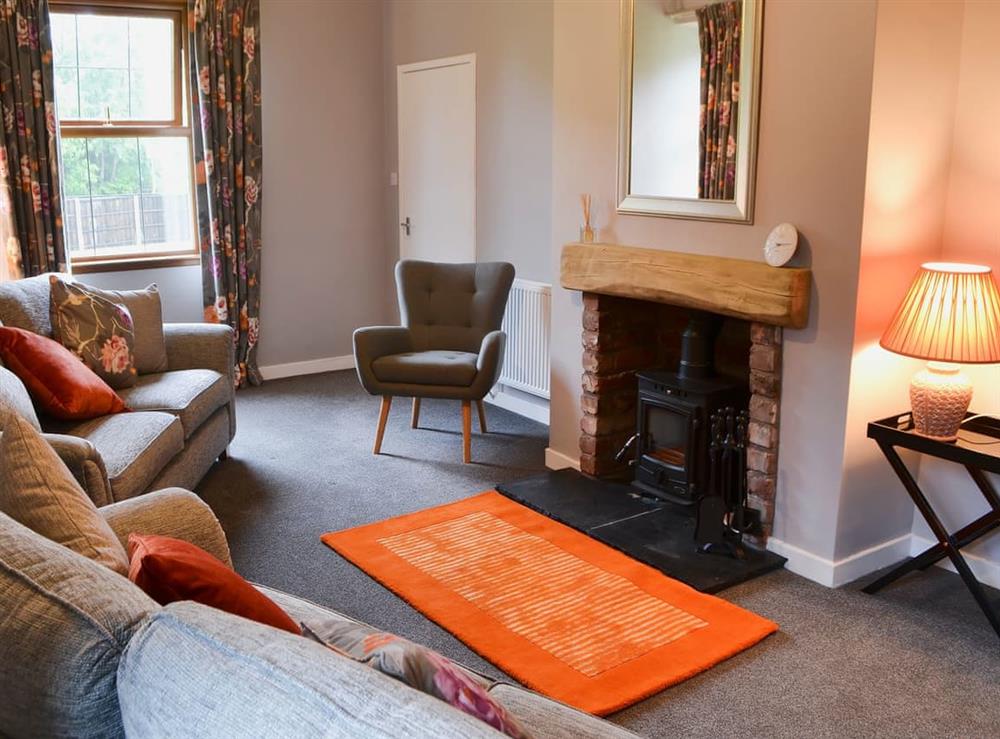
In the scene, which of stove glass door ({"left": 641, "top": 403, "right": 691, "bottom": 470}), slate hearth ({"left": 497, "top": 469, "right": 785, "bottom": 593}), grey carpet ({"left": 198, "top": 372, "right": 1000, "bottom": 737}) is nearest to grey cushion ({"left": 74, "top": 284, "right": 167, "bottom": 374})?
grey carpet ({"left": 198, "top": 372, "right": 1000, "bottom": 737})

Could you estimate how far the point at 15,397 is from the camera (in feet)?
10.2

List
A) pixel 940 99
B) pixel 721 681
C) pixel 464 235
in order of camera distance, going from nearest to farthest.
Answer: pixel 721 681 → pixel 940 99 → pixel 464 235

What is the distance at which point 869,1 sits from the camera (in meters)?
2.96

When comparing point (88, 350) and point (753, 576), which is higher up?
point (88, 350)

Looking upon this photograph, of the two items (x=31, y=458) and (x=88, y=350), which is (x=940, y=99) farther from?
(x=88, y=350)

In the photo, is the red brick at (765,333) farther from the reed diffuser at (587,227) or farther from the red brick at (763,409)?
the reed diffuser at (587,227)

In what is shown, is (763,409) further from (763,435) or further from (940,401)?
(940,401)

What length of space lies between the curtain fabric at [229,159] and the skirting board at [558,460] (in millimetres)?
2325

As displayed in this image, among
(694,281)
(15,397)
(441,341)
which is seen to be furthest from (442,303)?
(15,397)

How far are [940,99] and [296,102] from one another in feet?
13.2

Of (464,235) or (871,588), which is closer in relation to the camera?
(871,588)

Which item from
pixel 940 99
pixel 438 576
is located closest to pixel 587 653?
pixel 438 576

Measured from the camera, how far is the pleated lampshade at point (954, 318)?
293 cm

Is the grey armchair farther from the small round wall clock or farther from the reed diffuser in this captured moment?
the small round wall clock
